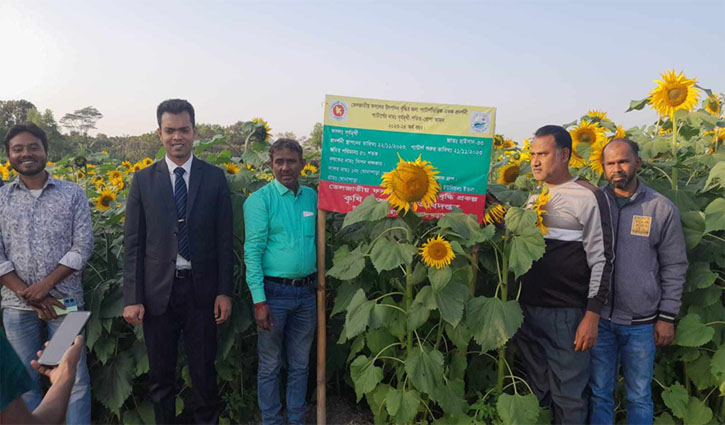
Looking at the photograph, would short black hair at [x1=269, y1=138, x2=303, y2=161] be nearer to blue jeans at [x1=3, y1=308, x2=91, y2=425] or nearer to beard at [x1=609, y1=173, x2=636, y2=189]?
blue jeans at [x1=3, y1=308, x2=91, y2=425]

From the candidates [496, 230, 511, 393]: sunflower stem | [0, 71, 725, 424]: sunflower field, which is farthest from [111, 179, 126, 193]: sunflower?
[496, 230, 511, 393]: sunflower stem

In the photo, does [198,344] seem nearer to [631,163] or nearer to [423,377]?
[423,377]

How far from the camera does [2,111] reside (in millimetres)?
41219

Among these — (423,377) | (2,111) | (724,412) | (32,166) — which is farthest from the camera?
(2,111)

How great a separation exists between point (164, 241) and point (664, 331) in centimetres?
298

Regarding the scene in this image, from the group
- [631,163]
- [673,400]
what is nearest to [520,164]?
[631,163]

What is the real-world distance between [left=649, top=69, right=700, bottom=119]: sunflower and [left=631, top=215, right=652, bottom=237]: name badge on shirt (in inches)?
38.4

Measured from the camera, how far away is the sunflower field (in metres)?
2.84

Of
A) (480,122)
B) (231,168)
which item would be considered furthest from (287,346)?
(480,122)

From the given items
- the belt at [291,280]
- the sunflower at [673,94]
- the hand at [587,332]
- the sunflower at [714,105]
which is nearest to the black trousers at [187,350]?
the belt at [291,280]

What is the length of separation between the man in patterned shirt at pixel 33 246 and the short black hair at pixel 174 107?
0.73 meters

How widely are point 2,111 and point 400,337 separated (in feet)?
161

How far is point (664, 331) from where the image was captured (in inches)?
115

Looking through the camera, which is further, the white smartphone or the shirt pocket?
the shirt pocket
